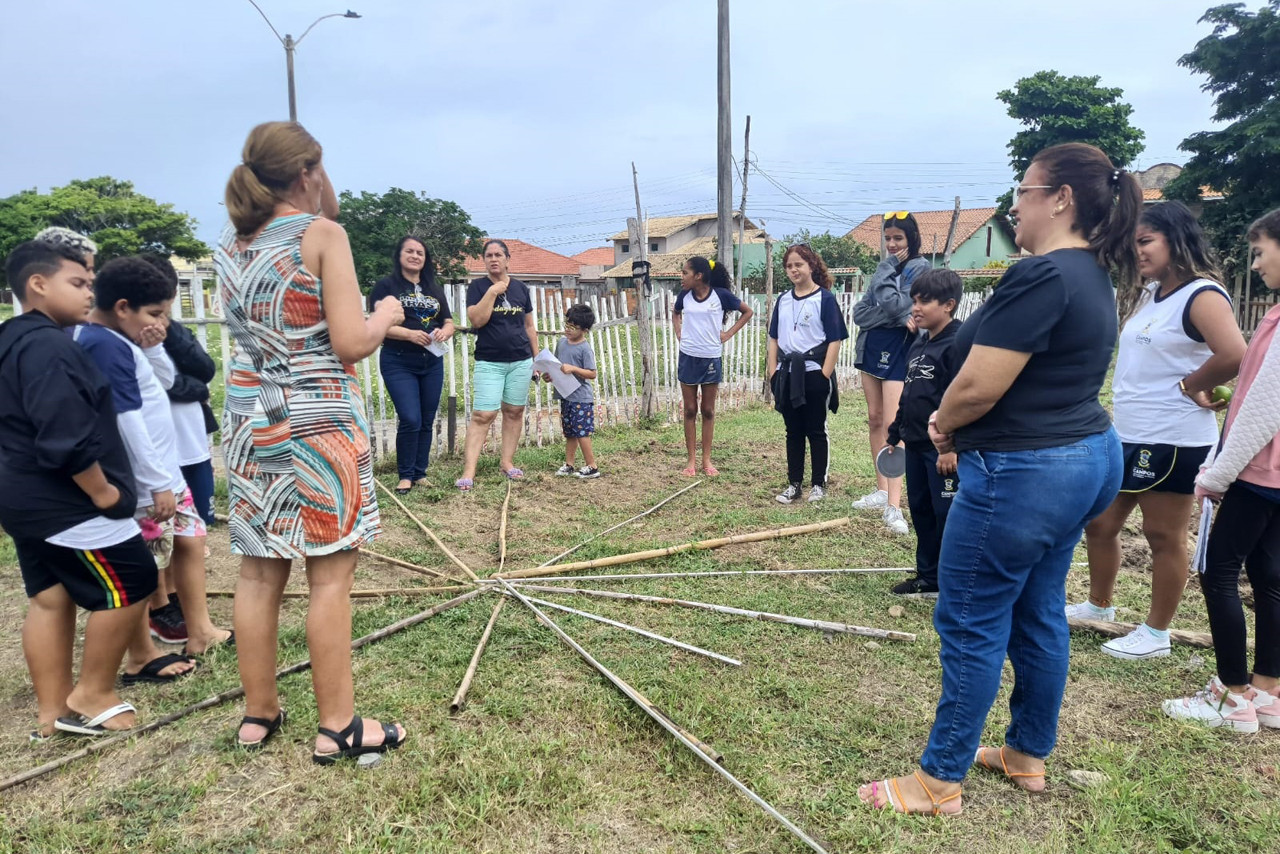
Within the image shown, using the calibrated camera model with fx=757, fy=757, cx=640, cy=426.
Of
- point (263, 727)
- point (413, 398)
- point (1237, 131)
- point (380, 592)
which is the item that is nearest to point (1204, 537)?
point (263, 727)

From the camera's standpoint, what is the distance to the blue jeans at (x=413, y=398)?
6.41 metres

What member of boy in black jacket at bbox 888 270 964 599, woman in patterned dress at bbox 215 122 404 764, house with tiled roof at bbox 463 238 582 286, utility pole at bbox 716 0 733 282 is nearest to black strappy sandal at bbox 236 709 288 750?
woman in patterned dress at bbox 215 122 404 764

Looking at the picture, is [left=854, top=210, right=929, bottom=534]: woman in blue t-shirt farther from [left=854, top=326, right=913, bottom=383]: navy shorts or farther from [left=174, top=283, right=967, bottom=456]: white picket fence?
[left=174, top=283, right=967, bottom=456]: white picket fence

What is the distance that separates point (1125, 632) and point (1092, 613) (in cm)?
20

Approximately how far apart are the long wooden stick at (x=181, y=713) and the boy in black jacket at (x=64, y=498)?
8cm

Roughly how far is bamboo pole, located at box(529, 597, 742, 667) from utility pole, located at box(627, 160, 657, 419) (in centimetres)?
594

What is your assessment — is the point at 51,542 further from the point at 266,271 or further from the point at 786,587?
the point at 786,587

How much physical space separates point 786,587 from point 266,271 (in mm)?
3273

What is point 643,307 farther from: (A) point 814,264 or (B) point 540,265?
(B) point 540,265

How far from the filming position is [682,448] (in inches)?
337

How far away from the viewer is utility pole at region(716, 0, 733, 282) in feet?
39.1

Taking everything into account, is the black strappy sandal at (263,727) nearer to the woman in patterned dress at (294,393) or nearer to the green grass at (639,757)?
the green grass at (639,757)

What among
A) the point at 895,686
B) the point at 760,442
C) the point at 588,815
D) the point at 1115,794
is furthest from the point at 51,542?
the point at 760,442

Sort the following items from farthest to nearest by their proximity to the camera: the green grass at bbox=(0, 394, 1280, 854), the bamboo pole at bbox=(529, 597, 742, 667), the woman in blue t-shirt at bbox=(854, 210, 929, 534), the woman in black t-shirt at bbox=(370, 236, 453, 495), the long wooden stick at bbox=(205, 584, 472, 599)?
the woman in black t-shirt at bbox=(370, 236, 453, 495), the woman in blue t-shirt at bbox=(854, 210, 929, 534), the long wooden stick at bbox=(205, 584, 472, 599), the bamboo pole at bbox=(529, 597, 742, 667), the green grass at bbox=(0, 394, 1280, 854)
